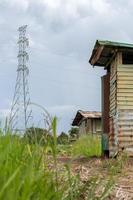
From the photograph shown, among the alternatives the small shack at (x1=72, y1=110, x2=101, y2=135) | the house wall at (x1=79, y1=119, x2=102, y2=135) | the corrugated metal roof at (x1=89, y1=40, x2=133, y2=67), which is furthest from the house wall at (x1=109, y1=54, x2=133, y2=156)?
the house wall at (x1=79, y1=119, x2=102, y2=135)

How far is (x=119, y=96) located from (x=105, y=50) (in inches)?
71.1

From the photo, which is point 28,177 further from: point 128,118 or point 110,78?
point 110,78

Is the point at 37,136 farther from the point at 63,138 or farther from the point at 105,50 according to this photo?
the point at 105,50

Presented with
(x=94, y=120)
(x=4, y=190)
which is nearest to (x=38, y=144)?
(x=4, y=190)

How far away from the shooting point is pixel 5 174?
2.15m

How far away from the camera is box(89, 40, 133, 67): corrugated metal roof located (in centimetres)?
1681

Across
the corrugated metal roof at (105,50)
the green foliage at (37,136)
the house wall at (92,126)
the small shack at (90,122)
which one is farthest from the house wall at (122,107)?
the house wall at (92,126)

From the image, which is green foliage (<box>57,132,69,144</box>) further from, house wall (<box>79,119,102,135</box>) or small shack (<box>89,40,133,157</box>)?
house wall (<box>79,119,102,135</box>)

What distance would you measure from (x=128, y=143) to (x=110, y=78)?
2887 millimetres

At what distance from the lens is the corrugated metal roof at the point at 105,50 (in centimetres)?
1681

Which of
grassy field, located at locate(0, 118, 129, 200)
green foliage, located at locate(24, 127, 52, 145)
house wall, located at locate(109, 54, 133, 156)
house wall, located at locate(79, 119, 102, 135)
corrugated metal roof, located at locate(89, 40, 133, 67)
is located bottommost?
grassy field, located at locate(0, 118, 129, 200)

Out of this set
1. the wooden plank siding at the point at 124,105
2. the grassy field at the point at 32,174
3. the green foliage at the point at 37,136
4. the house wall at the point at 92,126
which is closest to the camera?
the grassy field at the point at 32,174

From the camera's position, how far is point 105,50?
17.6 metres

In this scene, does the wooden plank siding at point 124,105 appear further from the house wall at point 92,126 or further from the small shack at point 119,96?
the house wall at point 92,126
